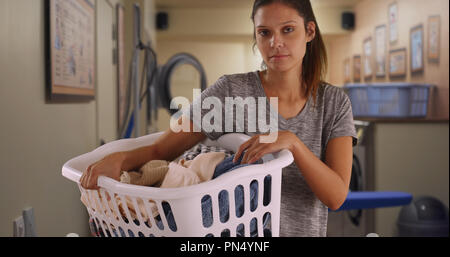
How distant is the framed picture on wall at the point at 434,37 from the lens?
246cm

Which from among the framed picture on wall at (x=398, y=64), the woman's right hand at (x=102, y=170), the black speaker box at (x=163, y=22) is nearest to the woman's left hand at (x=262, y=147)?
the woman's right hand at (x=102, y=170)

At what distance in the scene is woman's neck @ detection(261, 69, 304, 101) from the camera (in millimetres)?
526

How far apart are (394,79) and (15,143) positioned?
242 cm

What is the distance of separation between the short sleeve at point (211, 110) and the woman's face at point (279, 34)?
0.30 feet

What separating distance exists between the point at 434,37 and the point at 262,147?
239 cm

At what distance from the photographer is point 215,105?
22.3 inches

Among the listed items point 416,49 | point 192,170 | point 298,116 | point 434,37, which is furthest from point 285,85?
point 416,49

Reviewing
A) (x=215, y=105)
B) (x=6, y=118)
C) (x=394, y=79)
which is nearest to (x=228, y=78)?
(x=215, y=105)

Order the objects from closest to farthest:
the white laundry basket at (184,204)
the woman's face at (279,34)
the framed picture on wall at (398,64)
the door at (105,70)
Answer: the white laundry basket at (184,204)
the woman's face at (279,34)
the door at (105,70)
the framed picture on wall at (398,64)

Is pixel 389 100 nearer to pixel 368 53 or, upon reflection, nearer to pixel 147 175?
pixel 368 53

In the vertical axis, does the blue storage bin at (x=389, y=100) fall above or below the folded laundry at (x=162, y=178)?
above

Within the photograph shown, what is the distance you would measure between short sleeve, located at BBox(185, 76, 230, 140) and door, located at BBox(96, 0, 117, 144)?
0.40m

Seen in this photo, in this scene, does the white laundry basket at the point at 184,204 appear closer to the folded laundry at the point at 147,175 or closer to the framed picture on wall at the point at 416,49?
the folded laundry at the point at 147,175

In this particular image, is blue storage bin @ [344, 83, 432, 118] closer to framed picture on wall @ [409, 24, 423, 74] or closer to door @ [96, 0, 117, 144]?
framed picture on wall @ [409, 24, 423, 74]
